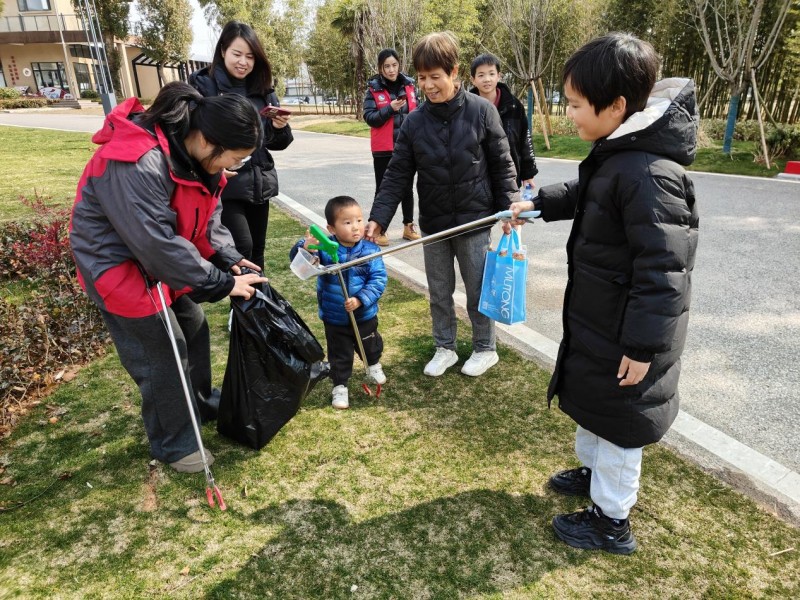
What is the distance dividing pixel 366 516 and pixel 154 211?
4.80ft

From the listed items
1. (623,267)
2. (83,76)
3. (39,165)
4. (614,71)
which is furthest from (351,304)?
(83,76)

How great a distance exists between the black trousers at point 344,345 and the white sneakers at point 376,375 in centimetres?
12

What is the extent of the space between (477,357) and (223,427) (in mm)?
1517

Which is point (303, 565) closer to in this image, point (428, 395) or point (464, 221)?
point (428, 395)

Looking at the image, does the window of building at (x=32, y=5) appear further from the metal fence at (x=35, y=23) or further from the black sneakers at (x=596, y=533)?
the black sneakers at (x=596, y=533)

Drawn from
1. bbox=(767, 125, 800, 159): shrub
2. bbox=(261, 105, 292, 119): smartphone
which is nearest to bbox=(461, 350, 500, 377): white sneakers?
bbox=(261, 105, 292, 119): smartphone

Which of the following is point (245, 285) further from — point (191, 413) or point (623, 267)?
point (623, 267)

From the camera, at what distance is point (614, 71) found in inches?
67.2

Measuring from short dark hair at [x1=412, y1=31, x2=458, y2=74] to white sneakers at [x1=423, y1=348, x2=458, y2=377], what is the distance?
1.62 metres

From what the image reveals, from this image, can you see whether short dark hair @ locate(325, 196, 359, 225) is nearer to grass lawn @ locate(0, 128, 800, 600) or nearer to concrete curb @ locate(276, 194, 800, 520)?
grass lawn @ locate(0, 128, 800, 600)

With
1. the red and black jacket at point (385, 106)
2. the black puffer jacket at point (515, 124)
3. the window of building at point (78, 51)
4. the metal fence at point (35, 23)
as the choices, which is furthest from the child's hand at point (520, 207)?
the window of building at point (78, 51)

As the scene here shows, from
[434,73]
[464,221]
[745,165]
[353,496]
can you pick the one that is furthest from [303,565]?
[745,165]

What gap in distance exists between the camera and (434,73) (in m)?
2.89

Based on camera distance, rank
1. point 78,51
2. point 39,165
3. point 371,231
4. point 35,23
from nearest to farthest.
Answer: point 371,231, point 39,165, point 35,23, point 78,51
